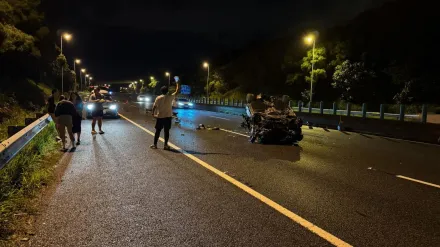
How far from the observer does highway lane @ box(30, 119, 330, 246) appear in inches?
169

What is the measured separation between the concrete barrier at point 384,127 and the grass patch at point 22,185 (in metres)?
13.9

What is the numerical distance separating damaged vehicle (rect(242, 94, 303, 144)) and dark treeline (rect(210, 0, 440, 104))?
76.9 ft

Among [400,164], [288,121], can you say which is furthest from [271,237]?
[288,121]

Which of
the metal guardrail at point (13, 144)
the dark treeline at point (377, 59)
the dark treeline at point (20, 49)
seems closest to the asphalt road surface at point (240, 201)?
the metal guardrail at point (13, 144)

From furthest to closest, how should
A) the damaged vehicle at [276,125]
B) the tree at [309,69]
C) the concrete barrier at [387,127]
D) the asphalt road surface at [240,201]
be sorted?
1. the tree at [309,69]
2. the concrete barrier at [387,127]
3. the damaged vehicle at [276,125]
4. the asphalt road surface at [240,201]

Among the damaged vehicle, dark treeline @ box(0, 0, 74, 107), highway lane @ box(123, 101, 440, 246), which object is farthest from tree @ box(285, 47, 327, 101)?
highway lane @ box(123, 101, 440, 246)

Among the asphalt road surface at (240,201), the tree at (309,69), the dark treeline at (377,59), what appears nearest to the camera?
the asphalt road surface at (240,201)

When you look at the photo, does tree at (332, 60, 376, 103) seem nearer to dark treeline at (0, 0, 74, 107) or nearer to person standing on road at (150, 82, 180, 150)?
dark treeline at (0, 0, 74, 107)

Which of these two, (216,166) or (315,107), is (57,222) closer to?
(216,166)

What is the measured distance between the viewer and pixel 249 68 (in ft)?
211

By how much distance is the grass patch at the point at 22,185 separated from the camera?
4500 millimetres

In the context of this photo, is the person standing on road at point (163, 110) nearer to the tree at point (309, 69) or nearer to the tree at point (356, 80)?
the tree at point (356, 80)

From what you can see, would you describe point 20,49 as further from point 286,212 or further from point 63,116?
point 286,212

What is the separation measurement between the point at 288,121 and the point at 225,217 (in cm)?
801
